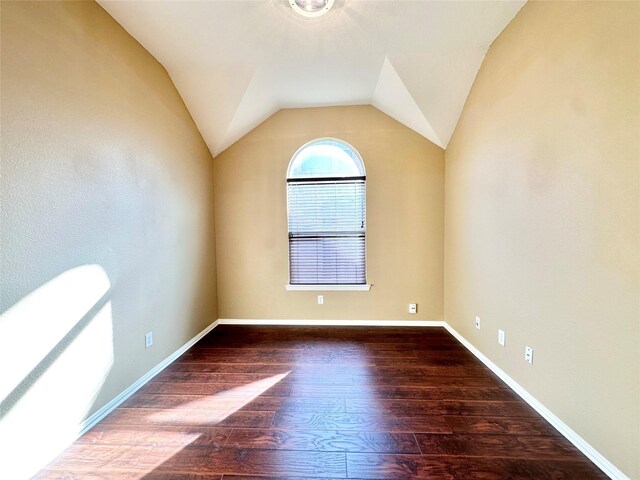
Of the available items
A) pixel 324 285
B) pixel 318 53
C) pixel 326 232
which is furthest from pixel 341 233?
pixel 318 53

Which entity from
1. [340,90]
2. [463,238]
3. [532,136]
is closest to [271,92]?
[340,90]

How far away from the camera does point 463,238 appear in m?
2.61

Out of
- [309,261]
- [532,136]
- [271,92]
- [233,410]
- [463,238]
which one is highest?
[271,92]

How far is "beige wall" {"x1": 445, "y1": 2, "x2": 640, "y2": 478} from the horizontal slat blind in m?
1.34

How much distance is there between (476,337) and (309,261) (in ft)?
6.27

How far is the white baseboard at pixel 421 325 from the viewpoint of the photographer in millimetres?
1307

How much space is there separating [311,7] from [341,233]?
2.10 meters

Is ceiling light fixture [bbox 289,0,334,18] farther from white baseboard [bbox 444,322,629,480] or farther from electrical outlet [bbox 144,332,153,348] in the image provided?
white baseboard [bbox 444,322,629,480]

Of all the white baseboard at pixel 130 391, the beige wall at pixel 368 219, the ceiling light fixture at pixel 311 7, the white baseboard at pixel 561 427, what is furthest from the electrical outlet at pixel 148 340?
the white baseboard at pixel 561 427

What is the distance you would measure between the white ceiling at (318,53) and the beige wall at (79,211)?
29cm

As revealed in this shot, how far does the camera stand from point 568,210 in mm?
1424

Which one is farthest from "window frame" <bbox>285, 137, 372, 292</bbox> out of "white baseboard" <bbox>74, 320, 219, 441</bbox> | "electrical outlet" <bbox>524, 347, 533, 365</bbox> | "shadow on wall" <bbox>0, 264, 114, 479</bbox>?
"shadow on wall" <bbox>0, 264, 114, 479</bbox>

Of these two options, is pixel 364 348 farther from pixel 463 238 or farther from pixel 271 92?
pixel 271 92

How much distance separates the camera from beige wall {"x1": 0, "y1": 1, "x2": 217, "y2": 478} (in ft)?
4.04
